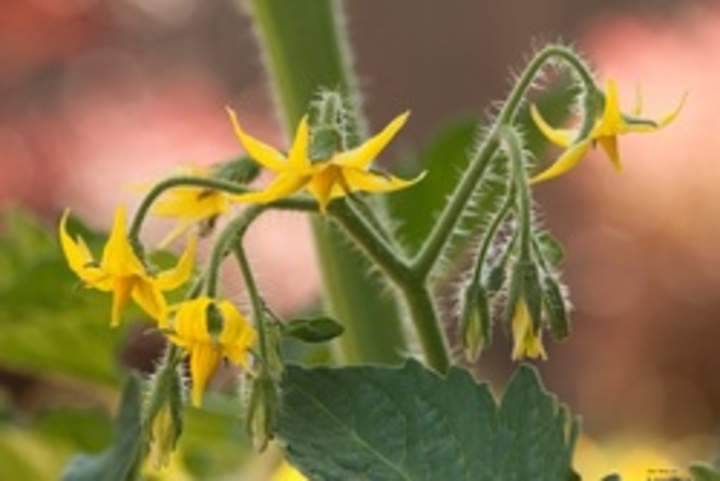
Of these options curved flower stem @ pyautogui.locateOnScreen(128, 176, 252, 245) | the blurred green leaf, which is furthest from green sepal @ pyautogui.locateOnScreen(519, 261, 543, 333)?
the blurred green leaf

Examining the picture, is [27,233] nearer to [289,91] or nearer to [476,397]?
[289,91]

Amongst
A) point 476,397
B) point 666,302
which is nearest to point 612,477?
point 476,397

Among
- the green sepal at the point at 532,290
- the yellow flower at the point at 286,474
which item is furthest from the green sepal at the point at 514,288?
the yellow flower at the point at 286,474

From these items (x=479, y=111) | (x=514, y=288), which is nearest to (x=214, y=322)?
(x=514, y=288)

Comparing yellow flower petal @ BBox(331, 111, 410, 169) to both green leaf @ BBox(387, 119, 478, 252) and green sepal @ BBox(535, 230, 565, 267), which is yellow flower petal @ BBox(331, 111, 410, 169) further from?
green leaf @ BBox(387, 119, 478, 252)

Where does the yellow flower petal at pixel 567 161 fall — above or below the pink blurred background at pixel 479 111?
below

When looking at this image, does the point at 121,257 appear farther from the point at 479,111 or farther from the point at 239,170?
the point at 479,111

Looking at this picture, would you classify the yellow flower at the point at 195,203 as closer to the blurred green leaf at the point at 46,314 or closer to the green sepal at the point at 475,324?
the green sepal at the point at 475,324
